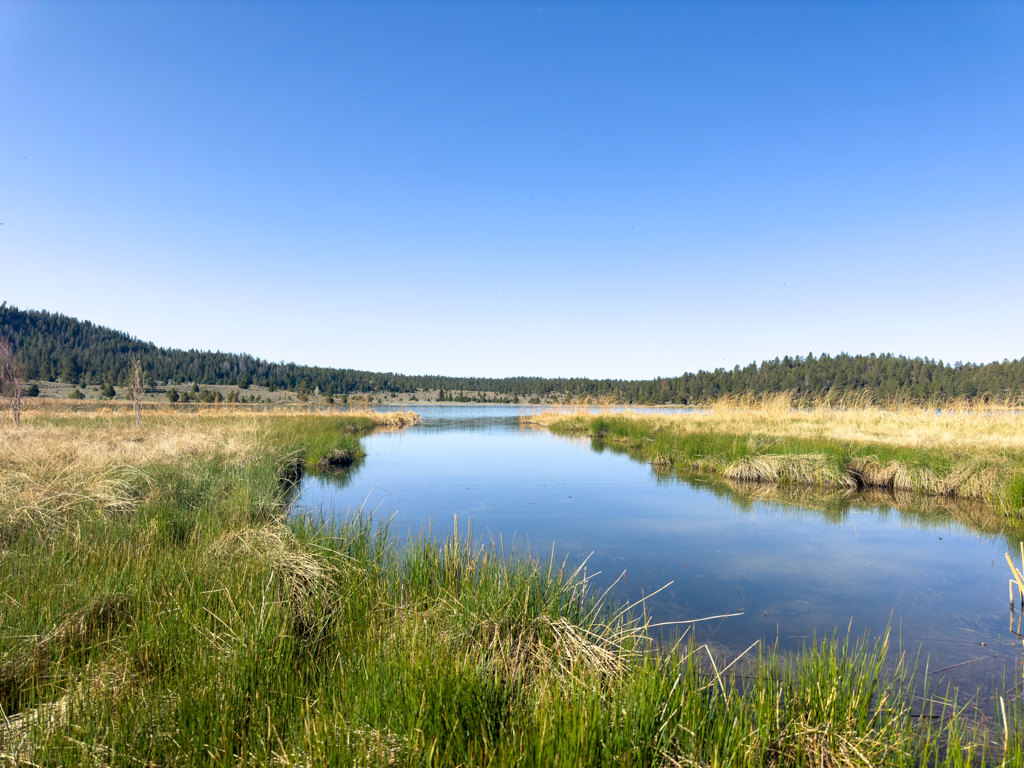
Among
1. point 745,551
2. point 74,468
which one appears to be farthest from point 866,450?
point 74,468

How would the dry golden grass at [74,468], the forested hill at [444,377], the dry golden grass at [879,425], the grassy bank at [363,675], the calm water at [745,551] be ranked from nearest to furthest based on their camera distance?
the grassy bank at [363,675], the calm water at [745,551], the dry golden grass at [74,468], the dry golden grass at [879,425], the forested hill at [444,377]

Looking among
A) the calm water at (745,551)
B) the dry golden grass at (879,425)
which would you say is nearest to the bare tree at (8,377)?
the calm water at (745,551)

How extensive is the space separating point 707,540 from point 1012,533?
5236mm

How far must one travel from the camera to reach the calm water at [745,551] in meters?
4.98

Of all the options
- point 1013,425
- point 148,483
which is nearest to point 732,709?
point 148,483

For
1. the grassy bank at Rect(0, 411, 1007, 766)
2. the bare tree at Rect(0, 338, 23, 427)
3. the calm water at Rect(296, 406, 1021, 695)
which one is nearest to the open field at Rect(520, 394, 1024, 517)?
the calm water at Rect(296, 406, 1021, 695)

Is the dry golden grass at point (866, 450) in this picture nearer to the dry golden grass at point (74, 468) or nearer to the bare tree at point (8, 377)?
the dry golden grass at point (74, 468)

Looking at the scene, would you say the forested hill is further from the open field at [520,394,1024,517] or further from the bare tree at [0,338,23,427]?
the bare tree at [0,338,23,427]

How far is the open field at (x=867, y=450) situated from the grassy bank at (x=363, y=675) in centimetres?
968

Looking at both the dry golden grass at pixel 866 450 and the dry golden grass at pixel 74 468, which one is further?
the dry golden grass at pixel 866 450

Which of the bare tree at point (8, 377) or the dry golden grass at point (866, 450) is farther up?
the bare tree at point (8, 377)

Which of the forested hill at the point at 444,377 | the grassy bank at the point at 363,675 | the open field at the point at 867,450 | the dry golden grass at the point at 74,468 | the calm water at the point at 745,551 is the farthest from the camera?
the forested hill at the point at 444,377

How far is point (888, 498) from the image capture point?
37.2 feet

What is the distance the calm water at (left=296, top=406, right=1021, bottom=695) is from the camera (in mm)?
4980
